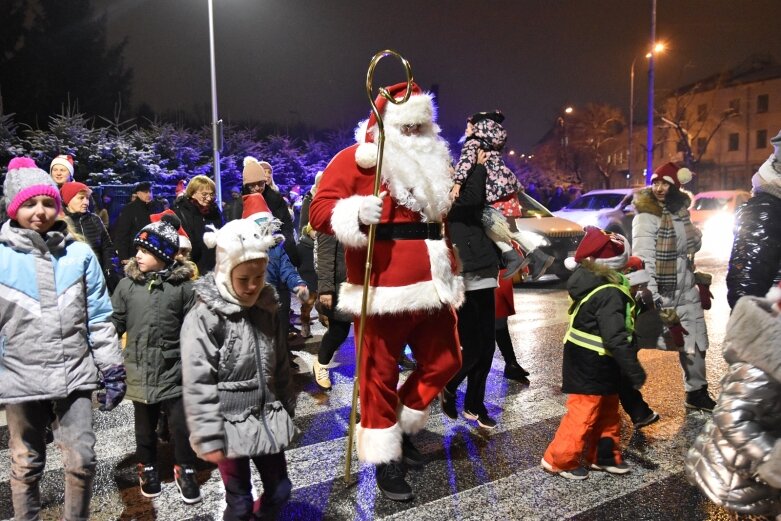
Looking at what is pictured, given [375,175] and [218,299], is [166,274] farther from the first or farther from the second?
[375,175]

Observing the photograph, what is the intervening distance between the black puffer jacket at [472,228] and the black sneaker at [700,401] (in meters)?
1.98

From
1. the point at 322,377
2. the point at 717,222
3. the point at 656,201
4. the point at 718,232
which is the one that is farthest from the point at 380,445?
the point at 717,222

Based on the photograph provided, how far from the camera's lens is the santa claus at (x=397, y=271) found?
3713 mm

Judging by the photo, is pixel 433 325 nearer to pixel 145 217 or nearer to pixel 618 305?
pixel 618 305

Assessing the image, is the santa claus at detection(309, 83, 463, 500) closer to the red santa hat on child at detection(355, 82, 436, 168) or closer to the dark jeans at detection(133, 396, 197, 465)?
the red santa hat on child at detection(355, 82, 436, 168)

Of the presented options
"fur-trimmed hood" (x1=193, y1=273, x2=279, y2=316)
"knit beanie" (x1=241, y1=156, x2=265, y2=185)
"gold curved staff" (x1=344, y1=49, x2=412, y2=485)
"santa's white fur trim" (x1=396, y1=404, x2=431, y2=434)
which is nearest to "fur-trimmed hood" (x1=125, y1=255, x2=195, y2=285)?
"fur-trimmed hood" (x1=193, y1=273, x2=279, y2=316)

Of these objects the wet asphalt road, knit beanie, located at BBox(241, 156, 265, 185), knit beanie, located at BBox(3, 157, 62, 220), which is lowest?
the wet asphalt road

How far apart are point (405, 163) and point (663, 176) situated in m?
2.54

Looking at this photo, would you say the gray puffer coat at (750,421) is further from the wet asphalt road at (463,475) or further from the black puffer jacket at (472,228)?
the black puffer jacket at (472,228)

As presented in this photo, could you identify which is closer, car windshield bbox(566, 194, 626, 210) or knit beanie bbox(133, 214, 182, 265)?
knit beanie bbox(133, 214, 182, 265)

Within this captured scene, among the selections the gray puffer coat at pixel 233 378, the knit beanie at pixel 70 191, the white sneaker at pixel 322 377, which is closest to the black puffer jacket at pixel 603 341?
the gray puffer coat at pixel 233 378

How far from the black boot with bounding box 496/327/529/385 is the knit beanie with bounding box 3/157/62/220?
3.99 m

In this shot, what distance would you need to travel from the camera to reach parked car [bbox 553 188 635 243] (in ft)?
45.0

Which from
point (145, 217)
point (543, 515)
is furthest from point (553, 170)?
point (543, 515)
